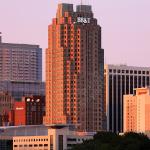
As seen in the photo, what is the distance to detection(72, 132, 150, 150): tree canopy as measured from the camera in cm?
14262

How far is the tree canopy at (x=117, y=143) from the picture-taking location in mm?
142625

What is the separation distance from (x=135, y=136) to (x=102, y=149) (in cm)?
1417

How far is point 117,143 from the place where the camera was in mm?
151625

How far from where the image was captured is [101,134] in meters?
171

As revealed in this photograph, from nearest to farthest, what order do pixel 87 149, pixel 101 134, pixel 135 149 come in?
pixel 135 149, pixel 87 149, pixel 101 134

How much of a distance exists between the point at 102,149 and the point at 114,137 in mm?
18992

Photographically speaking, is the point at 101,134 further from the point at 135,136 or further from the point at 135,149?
the point at 135,149

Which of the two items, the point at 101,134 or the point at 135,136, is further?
the point at 101,134

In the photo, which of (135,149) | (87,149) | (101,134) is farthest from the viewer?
(101,134)

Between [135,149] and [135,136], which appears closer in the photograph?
[135,149]

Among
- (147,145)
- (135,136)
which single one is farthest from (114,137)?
(147,145)

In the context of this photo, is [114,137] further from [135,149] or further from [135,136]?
[135,149]

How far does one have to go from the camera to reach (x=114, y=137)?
162125 mm

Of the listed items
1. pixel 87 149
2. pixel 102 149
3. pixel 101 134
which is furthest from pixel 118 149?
pixel 101 134
